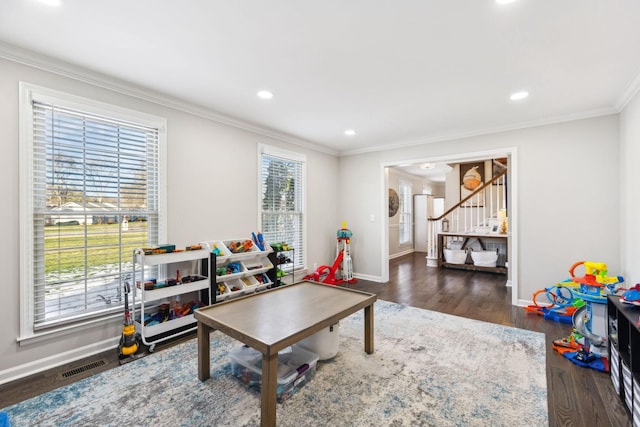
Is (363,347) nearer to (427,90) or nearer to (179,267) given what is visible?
(179,267)

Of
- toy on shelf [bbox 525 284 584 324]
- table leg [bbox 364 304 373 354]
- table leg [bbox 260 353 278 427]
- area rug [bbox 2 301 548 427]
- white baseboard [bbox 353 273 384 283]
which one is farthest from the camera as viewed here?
white baseboard [bbox 353 273 384 283]

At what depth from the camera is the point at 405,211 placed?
8734mm

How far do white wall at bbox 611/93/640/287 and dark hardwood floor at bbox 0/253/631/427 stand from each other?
0.96m

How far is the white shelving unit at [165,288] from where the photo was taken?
2629 mm

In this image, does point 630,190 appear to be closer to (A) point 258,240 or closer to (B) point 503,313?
(B) point 503,313

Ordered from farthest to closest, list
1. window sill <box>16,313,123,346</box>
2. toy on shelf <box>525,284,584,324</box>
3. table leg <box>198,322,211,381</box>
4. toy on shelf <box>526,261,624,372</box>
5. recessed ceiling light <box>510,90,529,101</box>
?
toy on shelf <box>525,284,584,324</box> → recessed ceiling light <box>510,90,529,101</box> → toy on shelf <box>526,261,624,372</box> → window sill <box>16,313,123,346</box> → table leg <box>198,322,211,381</box>

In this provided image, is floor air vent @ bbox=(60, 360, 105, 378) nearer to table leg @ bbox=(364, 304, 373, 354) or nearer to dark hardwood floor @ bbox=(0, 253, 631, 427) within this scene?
dark hardwood floor @ bbox=(0, 253, 631, 427)

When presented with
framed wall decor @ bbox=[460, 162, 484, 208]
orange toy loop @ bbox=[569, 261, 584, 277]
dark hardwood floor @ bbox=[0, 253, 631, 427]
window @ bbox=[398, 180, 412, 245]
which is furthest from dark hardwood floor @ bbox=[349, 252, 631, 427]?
framed wall decor @ bbox=[460, 162, 484, 208]

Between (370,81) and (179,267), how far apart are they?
2.84 meters

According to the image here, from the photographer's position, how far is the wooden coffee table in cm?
165

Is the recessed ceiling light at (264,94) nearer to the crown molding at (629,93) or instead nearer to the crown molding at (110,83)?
the crown molding at (110,83)

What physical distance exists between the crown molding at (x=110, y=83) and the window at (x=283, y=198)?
518 mm

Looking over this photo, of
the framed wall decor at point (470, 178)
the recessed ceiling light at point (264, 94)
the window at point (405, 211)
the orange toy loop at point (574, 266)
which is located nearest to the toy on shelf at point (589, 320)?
the orange toy loop at point (574, 266)

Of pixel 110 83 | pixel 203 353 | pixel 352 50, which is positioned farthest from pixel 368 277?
pixel 110 83
